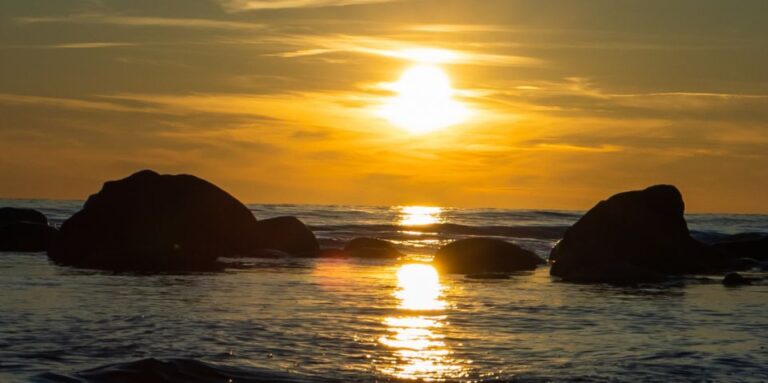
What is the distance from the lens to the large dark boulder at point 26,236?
41.0 m

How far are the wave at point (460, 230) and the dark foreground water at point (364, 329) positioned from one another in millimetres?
41416

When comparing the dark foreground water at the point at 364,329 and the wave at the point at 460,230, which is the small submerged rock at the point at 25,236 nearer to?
the dark foreground water at the point at 364,329

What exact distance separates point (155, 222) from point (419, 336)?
22.8 meters

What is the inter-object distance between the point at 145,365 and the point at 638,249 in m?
24.2

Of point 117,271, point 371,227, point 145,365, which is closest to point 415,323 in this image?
point 145,365

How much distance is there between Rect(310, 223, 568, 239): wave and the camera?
7244cm

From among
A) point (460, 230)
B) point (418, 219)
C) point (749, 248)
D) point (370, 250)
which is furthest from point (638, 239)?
point (418, 219)

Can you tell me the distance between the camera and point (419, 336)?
59.4 feet

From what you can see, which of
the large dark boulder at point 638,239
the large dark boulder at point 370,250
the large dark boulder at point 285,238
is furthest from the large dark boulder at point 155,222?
the large dark boulder at point 638,239

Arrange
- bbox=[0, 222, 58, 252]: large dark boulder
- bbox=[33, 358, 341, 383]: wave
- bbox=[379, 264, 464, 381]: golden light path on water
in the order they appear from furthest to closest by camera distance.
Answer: bbox=[0, 222, 58, 252]: large dark boulder, bbox=[379, 264, 464, 381]: golden light path on water, bbox=[33, 358, 341, 383]: wave

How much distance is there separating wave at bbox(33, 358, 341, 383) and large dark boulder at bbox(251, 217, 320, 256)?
93.8 ft

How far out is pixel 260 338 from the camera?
56.3ft

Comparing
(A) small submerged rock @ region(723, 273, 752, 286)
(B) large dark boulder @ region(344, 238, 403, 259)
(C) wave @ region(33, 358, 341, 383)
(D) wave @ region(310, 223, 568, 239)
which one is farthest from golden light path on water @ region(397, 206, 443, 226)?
(C) wave @ region(33, 358, 341, 383)

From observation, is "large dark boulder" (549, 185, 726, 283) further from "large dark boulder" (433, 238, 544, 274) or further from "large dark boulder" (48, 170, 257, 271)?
"large dark boulder" (48, 170, 257, 271)
